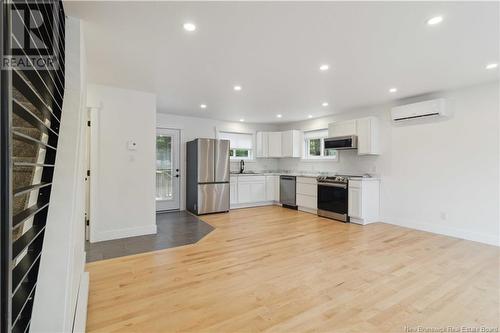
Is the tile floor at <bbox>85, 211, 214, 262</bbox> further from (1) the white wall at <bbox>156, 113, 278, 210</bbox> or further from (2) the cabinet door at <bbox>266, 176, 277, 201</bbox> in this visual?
A: (2) the cabinet door at <bbox>266, 176, 277, 201</bbox>

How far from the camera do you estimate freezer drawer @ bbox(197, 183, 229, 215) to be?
18.8 ft

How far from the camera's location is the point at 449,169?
4152mm

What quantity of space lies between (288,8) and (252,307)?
242 cm

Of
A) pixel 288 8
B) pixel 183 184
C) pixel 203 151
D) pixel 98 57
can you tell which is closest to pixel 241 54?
pixel 288 8

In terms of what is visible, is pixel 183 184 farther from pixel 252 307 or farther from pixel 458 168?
pixel 458 168

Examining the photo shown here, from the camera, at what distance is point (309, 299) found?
222 centimetres

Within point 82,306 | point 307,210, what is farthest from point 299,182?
point 82,306

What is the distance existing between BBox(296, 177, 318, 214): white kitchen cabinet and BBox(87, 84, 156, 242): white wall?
3.47 meters

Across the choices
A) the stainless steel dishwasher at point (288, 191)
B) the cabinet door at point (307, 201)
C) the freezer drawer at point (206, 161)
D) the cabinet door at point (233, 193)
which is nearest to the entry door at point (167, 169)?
the freezer drawer at point (206, 161)

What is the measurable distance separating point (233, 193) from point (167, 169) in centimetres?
172

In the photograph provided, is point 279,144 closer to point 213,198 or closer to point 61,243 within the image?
point 213,198

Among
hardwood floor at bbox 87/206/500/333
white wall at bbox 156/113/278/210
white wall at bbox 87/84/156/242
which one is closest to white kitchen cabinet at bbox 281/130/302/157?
white wall at bbox 156/113/278/210

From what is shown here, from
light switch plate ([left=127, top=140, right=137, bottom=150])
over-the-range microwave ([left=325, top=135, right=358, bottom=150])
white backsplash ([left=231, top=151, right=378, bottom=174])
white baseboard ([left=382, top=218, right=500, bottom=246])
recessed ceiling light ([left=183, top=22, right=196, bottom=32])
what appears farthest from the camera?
white backsplash ([left=231, top=151, right=378, bottom=174])

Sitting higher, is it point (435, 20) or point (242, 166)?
point (435, 20)
